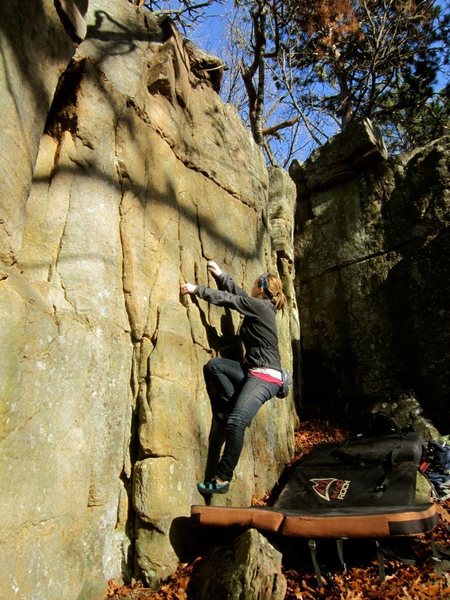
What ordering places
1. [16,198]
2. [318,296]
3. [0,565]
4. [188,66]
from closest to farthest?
[0,565]
[16,198]
[188,66]
[318,296]

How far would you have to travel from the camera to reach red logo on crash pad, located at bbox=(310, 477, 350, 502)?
4.98 meters

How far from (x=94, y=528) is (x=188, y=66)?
6.40 metres

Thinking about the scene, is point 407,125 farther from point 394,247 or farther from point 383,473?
point 383,473

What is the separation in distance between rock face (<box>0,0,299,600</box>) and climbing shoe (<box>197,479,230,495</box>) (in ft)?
0.26

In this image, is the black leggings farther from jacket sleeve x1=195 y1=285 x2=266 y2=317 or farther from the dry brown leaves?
the dry brown leaves

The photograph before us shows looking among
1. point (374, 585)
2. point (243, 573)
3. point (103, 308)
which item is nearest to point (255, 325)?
point (103, 308)

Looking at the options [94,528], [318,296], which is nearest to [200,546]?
Answer: [94,528]

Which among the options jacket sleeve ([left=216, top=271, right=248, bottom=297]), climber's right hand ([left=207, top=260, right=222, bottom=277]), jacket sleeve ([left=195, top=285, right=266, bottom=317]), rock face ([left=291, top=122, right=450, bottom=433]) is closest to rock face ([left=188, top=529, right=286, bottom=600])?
jacket sleeve ([left=195, top=285, right=266, bottom=317])

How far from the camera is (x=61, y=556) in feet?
11.9

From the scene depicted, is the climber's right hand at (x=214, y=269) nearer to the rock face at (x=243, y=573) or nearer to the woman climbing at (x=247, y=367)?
the woman climbing at (x=247, y=367)

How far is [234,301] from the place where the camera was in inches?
219

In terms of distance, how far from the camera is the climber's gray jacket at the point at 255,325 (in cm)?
546

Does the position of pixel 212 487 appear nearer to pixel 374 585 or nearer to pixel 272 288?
pixel 374 585

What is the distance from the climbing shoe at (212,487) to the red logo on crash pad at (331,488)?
1020mm
